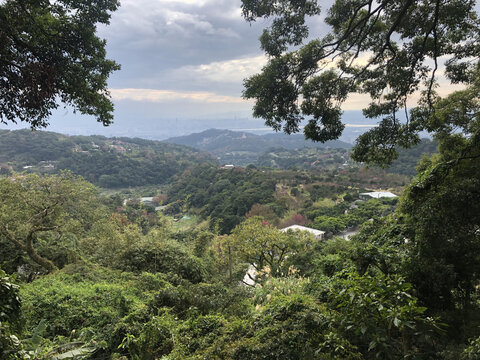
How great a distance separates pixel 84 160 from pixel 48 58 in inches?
3484

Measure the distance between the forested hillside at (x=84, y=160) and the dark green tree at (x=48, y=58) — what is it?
7602 cm

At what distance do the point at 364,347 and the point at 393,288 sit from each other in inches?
41.0

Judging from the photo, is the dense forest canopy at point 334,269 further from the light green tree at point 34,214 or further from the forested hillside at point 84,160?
the forested hillside at point 84,160

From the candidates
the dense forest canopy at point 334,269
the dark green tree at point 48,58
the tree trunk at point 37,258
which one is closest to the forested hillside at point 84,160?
the tree trunk at point 37,258

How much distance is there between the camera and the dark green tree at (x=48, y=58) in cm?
308

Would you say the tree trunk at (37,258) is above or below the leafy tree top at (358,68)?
below

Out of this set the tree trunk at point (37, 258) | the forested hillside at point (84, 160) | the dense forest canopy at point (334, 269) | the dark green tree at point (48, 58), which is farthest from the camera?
the forested hillside at point (84, 160)

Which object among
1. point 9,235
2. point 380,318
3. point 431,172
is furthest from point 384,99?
point 9,235

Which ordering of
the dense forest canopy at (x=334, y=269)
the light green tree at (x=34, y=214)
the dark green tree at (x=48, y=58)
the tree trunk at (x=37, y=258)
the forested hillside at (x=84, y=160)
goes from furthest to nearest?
the forested hillside at (x=84, y=160) → the light green tree at (x=34, y=214) → the tree trunk at (x=37, y=258) → the dark green tree at (x=48, y=58) → the dense forest canopy at (x=334, y=269)

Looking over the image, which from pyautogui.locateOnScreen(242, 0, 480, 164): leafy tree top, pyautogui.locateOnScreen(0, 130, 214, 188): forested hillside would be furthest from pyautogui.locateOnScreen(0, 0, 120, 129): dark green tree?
pyautogui.locateOnScreen(0, 130, 214, 188): forested hillside

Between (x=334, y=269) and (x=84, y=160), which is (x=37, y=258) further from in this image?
(x=84, y=160)

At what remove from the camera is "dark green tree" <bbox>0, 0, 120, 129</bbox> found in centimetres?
308

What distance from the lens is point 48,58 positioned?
11.4 feet

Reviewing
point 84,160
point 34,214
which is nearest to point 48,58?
point 34,214
